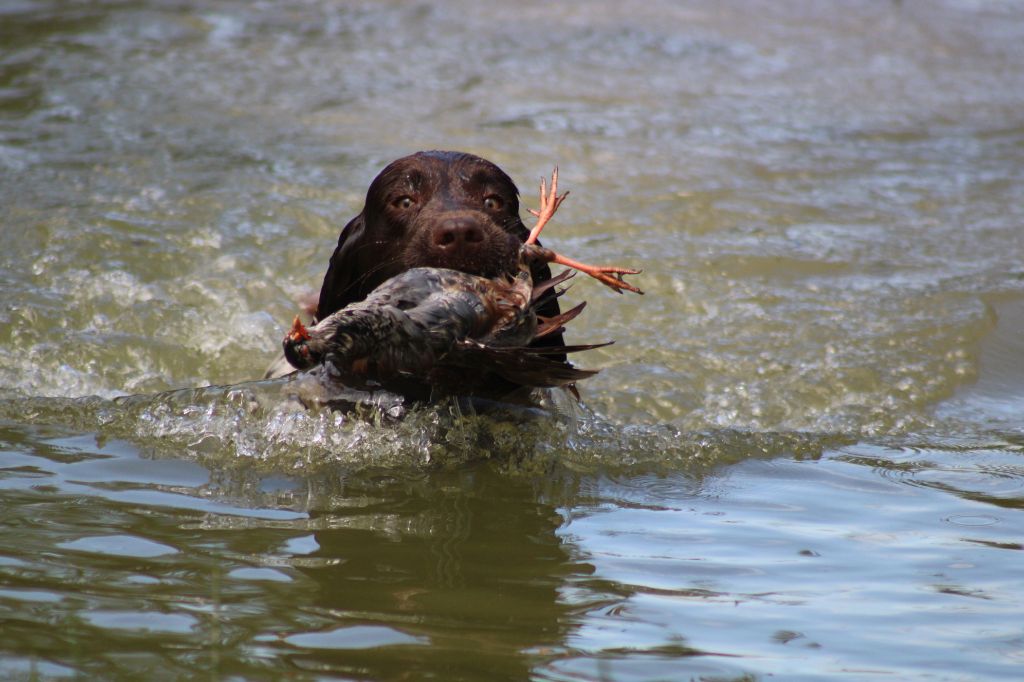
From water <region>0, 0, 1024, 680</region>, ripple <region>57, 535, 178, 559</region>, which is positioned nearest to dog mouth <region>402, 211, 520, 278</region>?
water <region>0, 0, 1024, 680</region>

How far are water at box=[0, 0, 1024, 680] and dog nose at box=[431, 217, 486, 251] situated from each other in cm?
52

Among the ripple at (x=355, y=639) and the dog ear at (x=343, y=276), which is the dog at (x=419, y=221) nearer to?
the dog ear at (x=343, y=276)

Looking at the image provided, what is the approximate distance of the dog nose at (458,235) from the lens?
3758 mm

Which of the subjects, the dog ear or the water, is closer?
the water

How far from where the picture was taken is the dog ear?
432 cm

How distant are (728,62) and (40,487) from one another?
356 inches

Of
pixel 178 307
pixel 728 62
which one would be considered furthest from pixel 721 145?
pixel 178 307

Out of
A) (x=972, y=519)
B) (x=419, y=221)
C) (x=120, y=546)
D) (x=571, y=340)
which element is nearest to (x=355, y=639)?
(x=120, y=546)

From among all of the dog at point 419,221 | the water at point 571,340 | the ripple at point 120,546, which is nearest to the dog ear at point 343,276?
the dog at point 419,221

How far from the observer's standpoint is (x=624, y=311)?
652cm

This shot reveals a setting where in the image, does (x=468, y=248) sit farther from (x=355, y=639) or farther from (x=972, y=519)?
(x=972, y=519)

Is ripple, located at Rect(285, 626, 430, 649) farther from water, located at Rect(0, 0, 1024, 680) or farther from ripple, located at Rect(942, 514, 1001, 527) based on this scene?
ripple, located at Rect(942, 514, 1001, 527)

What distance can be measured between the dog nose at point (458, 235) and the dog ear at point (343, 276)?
0.59 m

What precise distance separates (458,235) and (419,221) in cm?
39
